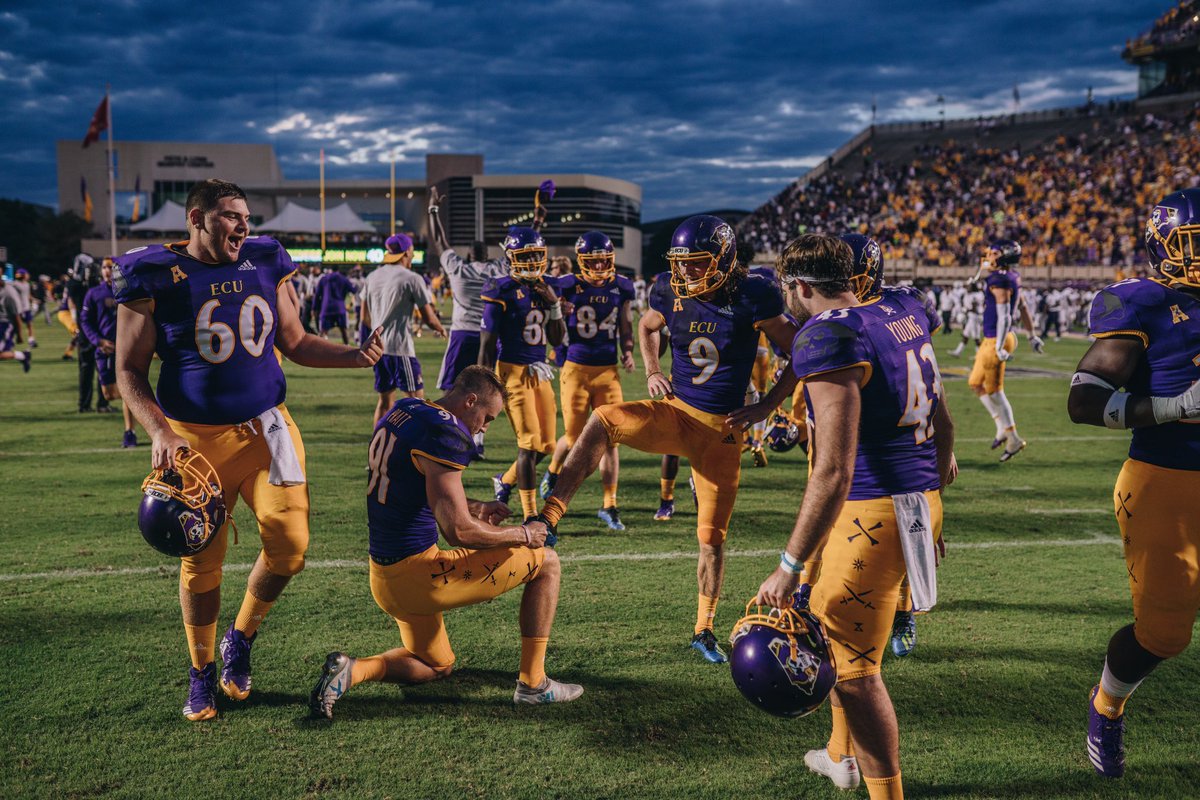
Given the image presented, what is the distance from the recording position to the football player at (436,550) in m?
A: 3.56

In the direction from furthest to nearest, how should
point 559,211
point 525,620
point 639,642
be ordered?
point 559,211
point 639,642
point 525,620

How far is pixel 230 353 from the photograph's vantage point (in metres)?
3.89

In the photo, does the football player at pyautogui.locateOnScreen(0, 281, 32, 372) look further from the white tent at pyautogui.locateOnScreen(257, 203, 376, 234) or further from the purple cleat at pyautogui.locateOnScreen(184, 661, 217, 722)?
the white tent at pyautogui.locateOnScreen(257, 203, 376, 234)

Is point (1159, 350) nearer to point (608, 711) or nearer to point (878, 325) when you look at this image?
point (878, 325)

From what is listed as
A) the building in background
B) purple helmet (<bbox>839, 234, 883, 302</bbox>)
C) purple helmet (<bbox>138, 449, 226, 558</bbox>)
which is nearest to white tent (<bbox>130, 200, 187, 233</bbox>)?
the building in background

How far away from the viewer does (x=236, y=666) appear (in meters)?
4.03

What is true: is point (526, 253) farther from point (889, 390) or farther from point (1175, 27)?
point (1175, 27)

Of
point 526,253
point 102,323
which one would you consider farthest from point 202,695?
point 102,323

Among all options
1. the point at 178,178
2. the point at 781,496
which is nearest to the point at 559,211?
the point at 178,178

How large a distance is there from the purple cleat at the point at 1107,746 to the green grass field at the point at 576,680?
0.06 meters

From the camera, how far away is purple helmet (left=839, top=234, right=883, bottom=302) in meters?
3.44

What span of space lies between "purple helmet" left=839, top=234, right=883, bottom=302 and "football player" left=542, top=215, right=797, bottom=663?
90cm

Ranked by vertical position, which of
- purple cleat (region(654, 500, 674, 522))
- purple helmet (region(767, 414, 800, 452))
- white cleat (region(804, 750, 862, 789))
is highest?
purple helmet (region(767, 414, 800, 452))

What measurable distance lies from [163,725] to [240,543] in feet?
9.10
